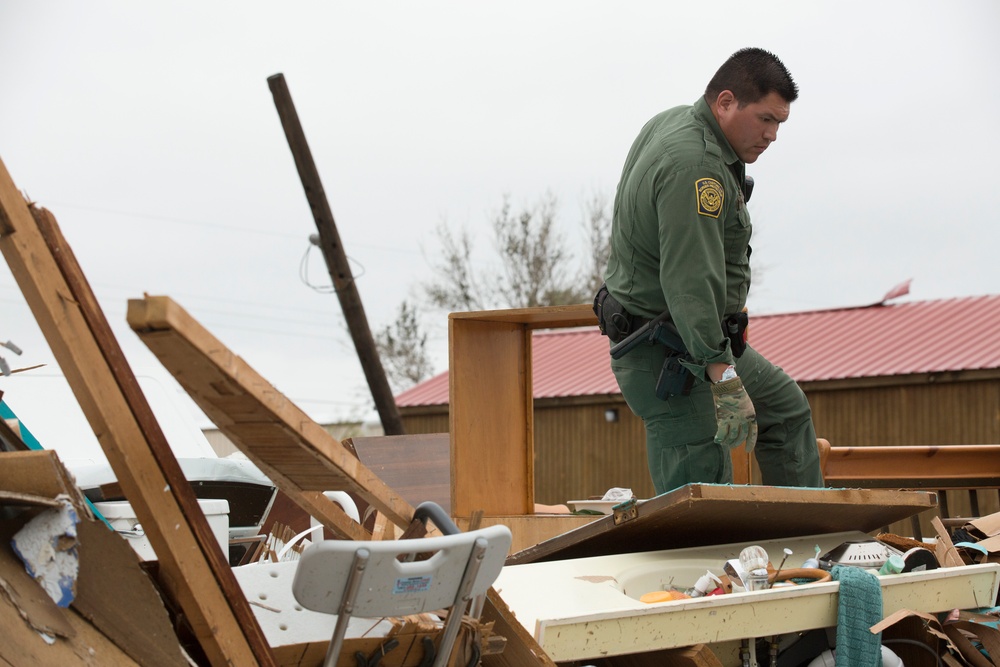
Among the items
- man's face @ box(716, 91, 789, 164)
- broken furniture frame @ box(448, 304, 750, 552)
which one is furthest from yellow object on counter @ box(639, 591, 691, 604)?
man's face @ box(716, 91, 789, 164)

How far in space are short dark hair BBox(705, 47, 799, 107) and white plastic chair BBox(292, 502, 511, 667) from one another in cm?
253

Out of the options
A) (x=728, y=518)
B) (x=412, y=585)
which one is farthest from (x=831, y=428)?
(x=412, y=585)

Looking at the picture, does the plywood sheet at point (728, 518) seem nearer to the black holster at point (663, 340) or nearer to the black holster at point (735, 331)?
the black holster at point (663, 340)

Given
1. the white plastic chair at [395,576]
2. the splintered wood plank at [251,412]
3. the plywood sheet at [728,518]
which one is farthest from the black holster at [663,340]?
the white plastic chair at [395,576]

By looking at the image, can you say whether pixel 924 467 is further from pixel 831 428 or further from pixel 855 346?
pixel 855 346

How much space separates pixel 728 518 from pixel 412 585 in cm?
174

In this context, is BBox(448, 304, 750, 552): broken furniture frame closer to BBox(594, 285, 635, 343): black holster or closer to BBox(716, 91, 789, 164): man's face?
BBox(594, 285, 635, 343): black holster

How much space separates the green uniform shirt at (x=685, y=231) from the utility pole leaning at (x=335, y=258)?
25.9ft

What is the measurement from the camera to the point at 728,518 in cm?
321

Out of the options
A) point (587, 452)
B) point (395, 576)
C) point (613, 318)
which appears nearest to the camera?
point (395, 576)

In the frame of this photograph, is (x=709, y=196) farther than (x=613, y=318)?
No

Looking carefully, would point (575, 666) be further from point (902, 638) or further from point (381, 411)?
point (381, 411)

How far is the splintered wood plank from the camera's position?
1.53 meters

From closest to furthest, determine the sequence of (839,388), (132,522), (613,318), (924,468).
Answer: (132,522) → (613,318) → (924,468) → (839,388)
